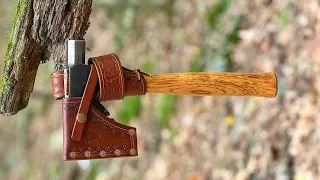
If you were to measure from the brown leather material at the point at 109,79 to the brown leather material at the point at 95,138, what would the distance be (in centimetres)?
8

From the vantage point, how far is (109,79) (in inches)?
66.7

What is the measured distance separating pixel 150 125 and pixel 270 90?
3320 millimetres

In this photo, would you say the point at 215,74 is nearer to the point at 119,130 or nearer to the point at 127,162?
the point at 119,130

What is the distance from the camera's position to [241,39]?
409cm

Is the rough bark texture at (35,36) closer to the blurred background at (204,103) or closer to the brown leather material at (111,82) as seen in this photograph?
the brown leather material at (111,82)

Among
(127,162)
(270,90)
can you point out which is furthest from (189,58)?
(270,90)

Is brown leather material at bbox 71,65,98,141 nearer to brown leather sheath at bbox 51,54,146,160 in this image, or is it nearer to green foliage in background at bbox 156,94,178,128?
brown leather sheath at bbox 51,54,146,160

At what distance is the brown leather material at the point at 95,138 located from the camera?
65.9 inches

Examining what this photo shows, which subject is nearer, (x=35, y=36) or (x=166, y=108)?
(x=35, y=36)

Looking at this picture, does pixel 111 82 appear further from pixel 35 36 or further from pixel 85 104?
pixel 35 36

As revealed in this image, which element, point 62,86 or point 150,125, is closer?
point 62,86

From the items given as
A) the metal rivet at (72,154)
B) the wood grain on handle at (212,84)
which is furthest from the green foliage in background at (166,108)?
the metal rivet at (72,154)

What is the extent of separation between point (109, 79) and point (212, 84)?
1.38 feet

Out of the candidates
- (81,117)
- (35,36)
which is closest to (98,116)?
(81,117)
